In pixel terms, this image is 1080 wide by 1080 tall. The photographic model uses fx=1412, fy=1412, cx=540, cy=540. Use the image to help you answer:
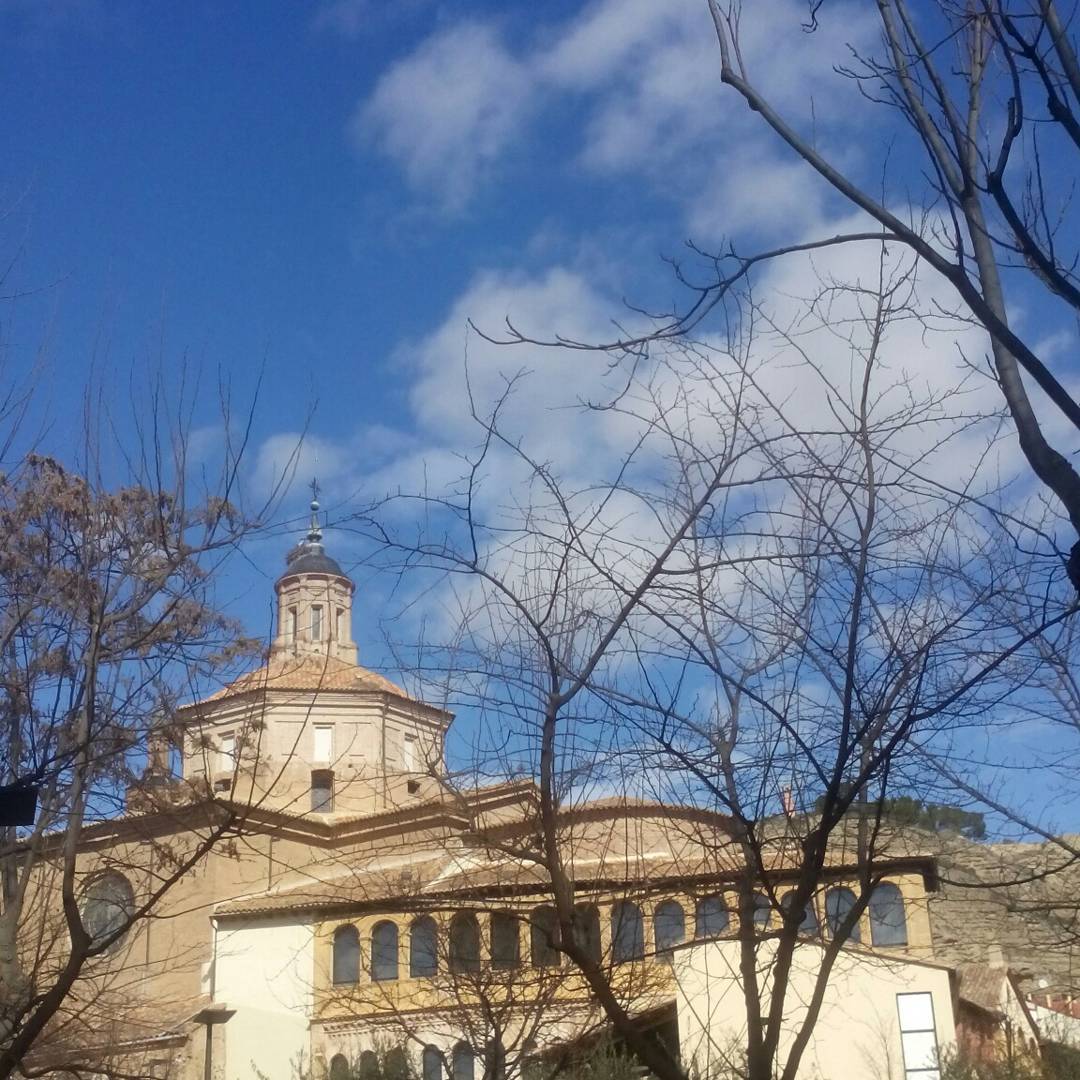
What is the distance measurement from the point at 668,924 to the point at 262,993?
2198 cm

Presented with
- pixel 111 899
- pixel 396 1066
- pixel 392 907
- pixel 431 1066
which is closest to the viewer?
pixel 392 907

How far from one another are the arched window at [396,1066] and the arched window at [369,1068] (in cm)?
19

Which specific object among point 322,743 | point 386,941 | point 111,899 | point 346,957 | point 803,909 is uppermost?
point 322,743

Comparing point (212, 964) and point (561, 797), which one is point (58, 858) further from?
point (212, 964)

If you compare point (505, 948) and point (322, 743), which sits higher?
point (322, 743)

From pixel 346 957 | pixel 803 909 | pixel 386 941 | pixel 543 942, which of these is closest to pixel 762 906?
pixel 803 909

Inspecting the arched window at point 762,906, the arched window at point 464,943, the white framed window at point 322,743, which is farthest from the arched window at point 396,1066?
the white framed window at point 322,743

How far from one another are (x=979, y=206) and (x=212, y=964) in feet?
93.6

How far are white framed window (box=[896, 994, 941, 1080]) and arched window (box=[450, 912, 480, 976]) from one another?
37.0 feet

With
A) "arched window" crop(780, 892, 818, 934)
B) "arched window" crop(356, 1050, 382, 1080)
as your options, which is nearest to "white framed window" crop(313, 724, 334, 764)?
"arched window" crop(356, 1050, 382, 1080)

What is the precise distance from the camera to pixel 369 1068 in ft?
54.3

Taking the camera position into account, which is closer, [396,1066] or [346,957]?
[396,1066]

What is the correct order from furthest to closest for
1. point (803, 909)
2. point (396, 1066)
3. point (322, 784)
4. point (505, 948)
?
point (396, 1066) → point (505, 948) → point (322, 784) → point (803, 909)

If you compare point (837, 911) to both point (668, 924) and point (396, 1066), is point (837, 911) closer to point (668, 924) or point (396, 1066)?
point (668, 924)
